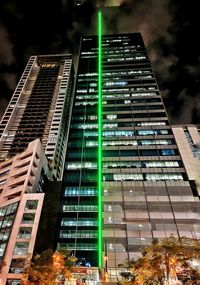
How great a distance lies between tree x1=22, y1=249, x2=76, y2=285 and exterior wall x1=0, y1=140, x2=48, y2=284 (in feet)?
35.5

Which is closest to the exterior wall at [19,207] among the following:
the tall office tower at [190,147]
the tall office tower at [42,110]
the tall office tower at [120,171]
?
the tall office tower at [120,171]

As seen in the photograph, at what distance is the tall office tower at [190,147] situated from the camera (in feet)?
229

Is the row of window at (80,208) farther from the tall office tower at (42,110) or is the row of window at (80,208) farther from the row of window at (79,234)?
the tall office tower at (42,110)

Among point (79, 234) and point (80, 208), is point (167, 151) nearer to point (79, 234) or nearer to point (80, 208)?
point (80, 208)

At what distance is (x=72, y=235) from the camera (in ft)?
171

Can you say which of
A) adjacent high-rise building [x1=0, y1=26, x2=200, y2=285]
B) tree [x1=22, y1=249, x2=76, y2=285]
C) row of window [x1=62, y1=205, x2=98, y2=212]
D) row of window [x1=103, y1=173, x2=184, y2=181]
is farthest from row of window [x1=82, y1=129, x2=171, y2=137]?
tree [x1=22, y1=249, x2=76, y2=285]

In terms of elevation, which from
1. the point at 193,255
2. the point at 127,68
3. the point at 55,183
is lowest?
the point at 193,255

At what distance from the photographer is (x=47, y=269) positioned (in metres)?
28.2

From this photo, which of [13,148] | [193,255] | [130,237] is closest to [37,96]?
[13,148]

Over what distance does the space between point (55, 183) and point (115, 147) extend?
18.7 m

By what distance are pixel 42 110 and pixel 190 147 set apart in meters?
68.9

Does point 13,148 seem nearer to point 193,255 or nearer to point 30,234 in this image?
point 30,234

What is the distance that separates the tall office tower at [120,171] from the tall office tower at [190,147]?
8642 mm

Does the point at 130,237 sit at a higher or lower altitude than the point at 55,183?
lower
